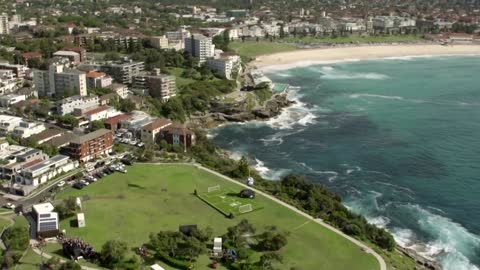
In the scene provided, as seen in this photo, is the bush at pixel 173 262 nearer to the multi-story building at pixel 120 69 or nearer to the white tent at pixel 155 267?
the white tent at pixel 155 267

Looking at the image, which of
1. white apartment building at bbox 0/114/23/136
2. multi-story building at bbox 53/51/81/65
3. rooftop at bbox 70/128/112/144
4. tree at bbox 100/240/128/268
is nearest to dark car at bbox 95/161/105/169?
rooftop at bbox 70/128/112/144

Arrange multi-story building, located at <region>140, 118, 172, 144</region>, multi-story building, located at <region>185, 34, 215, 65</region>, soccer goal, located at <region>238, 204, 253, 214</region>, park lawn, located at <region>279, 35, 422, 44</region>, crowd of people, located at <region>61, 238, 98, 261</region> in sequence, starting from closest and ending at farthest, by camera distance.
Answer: crowd of people, located at <region>61, 238, 98, 261</region>, soccer goal, located at <region>238, 204, 253, 214</region>, multi-story building, located at <region>140, 118, 172, 144</region>, multi-story building, located at <region>185, 34, 215, 65</region>, park lawn, located at <region>279, 35, 422, 44</region>

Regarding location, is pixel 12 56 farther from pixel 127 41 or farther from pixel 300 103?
pixel 300 103

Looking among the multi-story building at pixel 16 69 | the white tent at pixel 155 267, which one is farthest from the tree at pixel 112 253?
the multi-story building at pixel 16 69

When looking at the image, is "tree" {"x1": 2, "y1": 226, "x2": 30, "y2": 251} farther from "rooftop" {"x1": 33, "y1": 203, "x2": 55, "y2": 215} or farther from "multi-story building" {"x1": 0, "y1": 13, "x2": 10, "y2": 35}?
"multi-story building" {"x1": 0, "y1": 13, "x2": 10, "y2": 35}

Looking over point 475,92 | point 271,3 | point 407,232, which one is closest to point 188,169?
point 407,232

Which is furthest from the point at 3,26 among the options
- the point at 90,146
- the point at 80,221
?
the point at 80,221
